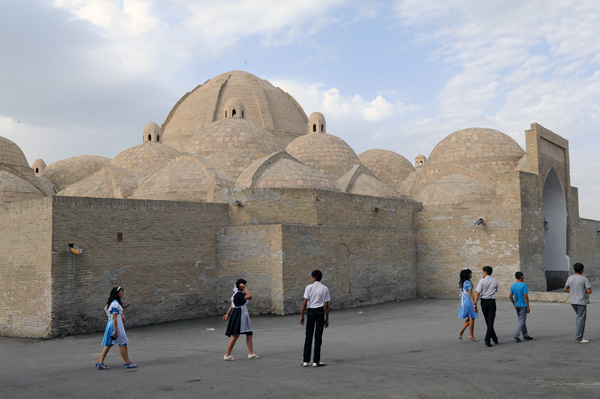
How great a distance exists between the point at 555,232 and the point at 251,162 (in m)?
11.8

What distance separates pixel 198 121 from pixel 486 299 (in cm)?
2254

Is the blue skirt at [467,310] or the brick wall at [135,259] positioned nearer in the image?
the blue skirt at [467,310]

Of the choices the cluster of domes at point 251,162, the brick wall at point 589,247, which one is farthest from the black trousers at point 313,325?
the brick wall at point 589,247

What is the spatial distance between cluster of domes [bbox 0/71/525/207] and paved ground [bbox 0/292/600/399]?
23.3ft

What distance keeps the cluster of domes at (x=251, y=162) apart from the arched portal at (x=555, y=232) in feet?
6.81

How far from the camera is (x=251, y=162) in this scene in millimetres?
21047

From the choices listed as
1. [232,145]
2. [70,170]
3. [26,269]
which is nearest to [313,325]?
[26,269]

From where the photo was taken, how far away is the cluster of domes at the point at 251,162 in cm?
1883

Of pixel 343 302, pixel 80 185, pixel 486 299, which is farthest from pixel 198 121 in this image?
pixel 486 299

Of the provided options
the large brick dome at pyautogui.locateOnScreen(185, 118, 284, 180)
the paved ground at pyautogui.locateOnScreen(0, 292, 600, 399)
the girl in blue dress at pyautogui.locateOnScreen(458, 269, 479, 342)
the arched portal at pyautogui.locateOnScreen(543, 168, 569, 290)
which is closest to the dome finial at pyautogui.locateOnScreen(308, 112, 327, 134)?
the large brick dome at pyautogui.locateOnScreen(185, 118, 284, 180)

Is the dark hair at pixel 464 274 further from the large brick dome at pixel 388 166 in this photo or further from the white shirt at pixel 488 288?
the large brick dome at pixel 388 166

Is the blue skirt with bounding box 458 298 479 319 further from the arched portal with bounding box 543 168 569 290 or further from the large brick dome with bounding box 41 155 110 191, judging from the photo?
the large brick dome with bounding box 41 155 110 191

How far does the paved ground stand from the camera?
591 cm

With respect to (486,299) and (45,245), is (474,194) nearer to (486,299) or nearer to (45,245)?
(486,299)
